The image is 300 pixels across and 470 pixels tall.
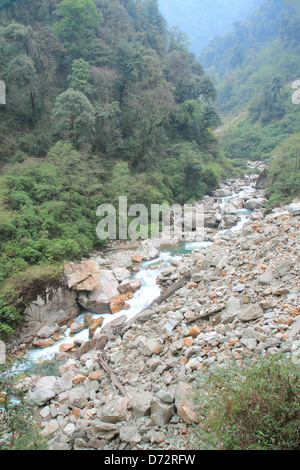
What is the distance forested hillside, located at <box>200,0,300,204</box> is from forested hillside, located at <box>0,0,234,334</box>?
728cm

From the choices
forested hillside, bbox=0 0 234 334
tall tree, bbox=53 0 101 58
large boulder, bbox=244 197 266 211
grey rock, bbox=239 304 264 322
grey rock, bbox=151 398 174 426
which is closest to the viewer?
grey rock, bbox=151 398 174 426

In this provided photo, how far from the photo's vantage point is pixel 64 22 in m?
22.6

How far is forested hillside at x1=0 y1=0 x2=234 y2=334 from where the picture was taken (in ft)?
40.0

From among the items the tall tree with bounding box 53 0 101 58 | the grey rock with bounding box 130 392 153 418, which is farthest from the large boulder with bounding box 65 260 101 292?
the tall tree with bounding box 53 0 101 58

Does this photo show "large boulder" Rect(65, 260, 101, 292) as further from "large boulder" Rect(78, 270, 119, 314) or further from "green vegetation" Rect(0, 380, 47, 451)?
"green vegetation" Rect(0, 380, 47, 451)

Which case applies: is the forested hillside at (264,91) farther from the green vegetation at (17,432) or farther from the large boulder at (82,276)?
the green vegetation at (17,432)

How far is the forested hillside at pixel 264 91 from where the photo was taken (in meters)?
23.1

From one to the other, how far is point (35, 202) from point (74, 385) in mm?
8841

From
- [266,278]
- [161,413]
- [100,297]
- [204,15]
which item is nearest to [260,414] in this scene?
[161,413]

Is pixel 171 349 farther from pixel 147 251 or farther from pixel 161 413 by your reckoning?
pixel 147 251

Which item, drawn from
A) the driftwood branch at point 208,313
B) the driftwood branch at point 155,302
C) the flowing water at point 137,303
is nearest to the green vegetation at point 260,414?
the flowing water at point 137,303

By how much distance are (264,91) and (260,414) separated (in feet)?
190
